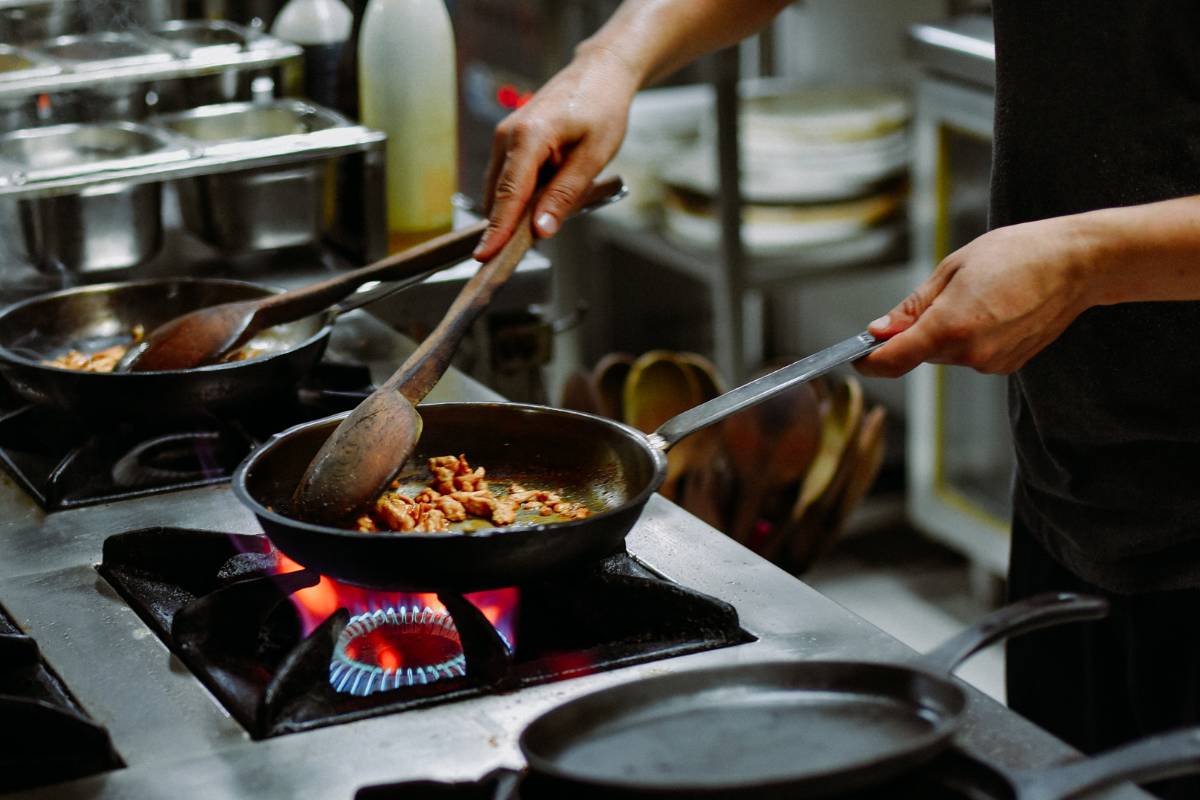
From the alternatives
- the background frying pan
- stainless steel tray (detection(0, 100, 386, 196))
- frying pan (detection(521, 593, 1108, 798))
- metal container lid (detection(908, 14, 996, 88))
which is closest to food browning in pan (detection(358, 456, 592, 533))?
the background frying pan

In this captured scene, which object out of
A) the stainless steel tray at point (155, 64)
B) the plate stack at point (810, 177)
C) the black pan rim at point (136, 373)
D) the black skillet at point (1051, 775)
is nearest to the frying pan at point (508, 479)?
the black pan rim at point (136, 373)

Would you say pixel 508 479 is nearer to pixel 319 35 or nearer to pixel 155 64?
pixel 155 64

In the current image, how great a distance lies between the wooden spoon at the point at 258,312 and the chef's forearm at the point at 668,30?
13 cm

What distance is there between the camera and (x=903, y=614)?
265cm

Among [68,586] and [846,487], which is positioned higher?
[68,586]

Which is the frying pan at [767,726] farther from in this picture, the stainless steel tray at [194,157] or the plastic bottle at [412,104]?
the plastic bottle at [412,104]

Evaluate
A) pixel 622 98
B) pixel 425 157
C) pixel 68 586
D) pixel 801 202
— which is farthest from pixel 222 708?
pixel 801 202

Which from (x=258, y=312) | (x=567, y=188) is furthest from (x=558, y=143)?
(x=258, y=312)

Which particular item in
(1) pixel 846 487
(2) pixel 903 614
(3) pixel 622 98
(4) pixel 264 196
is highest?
(3) pixel 622 98

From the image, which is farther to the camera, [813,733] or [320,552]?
[320,552]

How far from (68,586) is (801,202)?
1934 millimetres

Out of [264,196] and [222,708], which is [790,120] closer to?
[264,196]

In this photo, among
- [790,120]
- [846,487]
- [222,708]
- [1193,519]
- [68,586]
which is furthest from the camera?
[790,120]

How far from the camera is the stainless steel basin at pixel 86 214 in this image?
133 centimetres
